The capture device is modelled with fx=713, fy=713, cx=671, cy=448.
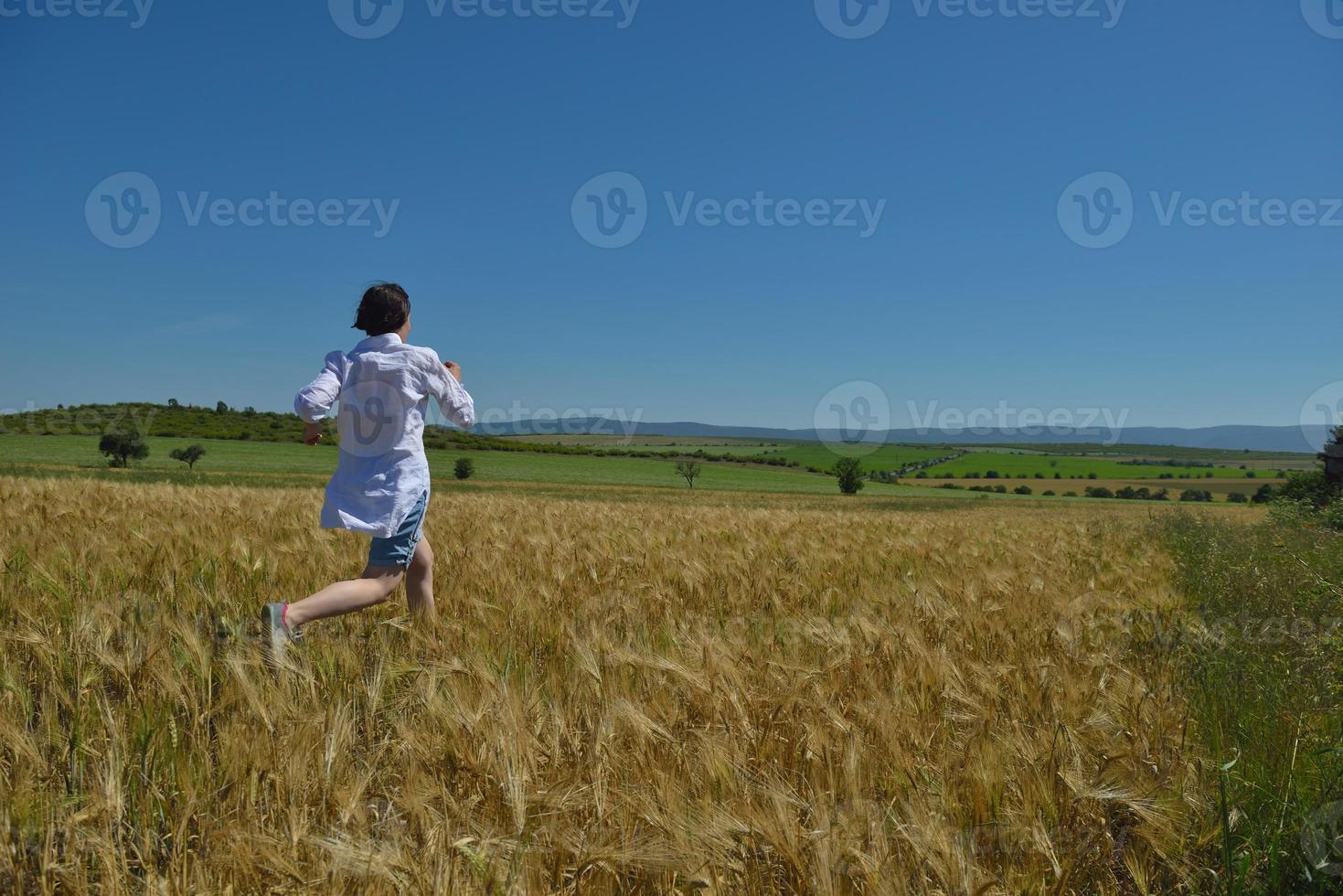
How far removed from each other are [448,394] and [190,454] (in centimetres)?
4363

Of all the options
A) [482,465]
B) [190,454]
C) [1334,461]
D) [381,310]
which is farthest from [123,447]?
[1334,461]

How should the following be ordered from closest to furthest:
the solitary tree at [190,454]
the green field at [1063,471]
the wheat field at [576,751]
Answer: the wheat field at [576,751]
the solitary tree at [190,454]
the green field at [1063,471]

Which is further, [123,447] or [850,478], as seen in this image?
[850,478]

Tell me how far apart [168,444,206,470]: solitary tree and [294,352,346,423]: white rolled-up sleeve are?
4132 centimetres

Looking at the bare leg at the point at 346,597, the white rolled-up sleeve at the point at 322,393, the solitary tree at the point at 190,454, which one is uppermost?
the white rolled-up sleeve at the point at 322,393

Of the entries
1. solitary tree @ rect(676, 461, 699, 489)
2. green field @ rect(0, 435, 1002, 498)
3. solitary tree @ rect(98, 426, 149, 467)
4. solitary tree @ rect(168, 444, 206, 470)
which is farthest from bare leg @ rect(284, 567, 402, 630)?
solitary tree @ rect(676, 461, 699, 489)

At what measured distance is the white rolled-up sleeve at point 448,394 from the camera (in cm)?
331

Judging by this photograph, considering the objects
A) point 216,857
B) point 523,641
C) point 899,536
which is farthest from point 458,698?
point 899,536

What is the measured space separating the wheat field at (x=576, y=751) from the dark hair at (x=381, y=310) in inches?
55.0

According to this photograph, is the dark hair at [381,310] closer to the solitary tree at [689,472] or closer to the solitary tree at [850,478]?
the solitary tree at [689,472]

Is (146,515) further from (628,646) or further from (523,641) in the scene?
(628,646)

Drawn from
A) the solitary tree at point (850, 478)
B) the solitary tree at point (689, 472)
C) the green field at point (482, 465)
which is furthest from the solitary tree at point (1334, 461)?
the solitary tree at point (689, 472)

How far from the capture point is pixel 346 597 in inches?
117

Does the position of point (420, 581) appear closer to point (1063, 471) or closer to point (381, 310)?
point (381, 310)
